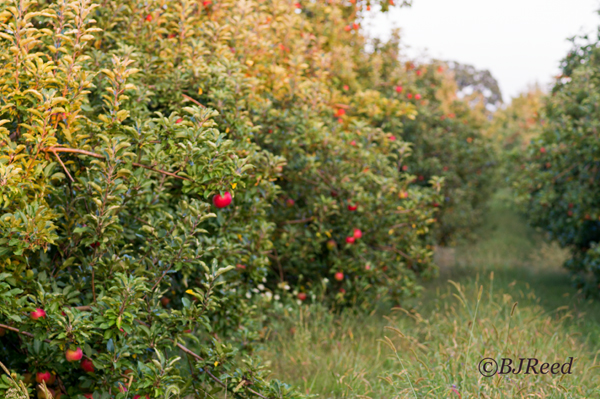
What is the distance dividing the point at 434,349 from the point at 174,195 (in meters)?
2.62

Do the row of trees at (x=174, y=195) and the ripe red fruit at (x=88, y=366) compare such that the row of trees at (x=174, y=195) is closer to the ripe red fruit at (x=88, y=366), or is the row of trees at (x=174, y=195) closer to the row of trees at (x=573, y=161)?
the ripe red fruit at (x=88, y=366)

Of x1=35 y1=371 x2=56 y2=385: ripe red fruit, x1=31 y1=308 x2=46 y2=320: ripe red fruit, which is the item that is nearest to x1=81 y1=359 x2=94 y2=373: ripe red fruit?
x1=35 y1=371 x2=56 y2=385: ripe red fruit

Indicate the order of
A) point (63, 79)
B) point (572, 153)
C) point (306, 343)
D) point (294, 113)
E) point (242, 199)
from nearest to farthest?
point (63, 79), point (242, 199), point (306, 343), point (294, 113), point (572, 153)

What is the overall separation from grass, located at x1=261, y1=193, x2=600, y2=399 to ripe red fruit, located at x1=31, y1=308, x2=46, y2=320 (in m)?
1.89

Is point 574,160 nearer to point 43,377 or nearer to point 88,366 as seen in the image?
point 88,366

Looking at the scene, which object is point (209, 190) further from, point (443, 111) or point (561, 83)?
point (443, 111)

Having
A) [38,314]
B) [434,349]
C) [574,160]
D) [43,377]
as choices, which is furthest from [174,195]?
[574,160]

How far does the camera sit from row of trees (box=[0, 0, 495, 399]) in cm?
278

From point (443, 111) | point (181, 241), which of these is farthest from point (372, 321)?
point (443, 111)

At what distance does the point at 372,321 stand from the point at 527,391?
263 centimetres

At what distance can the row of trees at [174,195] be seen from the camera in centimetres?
278

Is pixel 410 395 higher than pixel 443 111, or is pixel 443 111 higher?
pixel 443 111

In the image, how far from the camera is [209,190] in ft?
9.70

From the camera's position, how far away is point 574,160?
7277 mm
